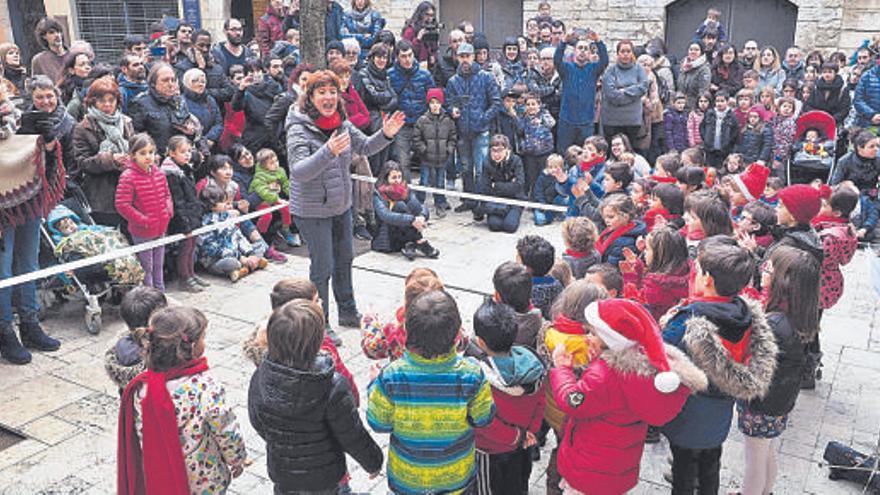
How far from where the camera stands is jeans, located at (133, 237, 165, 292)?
627cm

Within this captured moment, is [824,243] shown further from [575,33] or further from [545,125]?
[575,33]

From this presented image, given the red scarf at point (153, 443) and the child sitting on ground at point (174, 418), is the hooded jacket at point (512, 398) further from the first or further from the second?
the red scarf at point (153, 443)

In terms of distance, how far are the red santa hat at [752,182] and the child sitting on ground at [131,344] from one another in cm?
435

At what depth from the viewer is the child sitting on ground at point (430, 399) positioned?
287cm

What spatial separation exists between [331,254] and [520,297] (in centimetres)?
222

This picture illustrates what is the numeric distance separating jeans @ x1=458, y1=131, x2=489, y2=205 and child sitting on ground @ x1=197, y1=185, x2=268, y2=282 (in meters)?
3.13

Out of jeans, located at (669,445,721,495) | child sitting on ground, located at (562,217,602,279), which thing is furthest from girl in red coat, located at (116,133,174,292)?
jeans, located at (669,445,721,495)

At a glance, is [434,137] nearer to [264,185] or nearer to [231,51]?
[264,185]

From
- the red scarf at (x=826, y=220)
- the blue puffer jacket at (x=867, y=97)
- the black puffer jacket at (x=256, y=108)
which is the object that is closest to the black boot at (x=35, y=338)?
the black puffer jacket at (x=256, y=108)

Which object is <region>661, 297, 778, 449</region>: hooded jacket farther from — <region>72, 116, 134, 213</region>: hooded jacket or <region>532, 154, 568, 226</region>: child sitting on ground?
<region>532, 154, 568, 226</region>: child sitting on ground

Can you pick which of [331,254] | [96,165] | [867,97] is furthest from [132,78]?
[867,97]

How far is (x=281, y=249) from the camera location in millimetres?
8086

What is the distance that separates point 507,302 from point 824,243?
8.02 feet

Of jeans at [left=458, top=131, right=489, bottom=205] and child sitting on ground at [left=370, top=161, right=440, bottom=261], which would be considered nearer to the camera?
child sitting on ground at [left=370, top=161, right=440, bottom=261]
